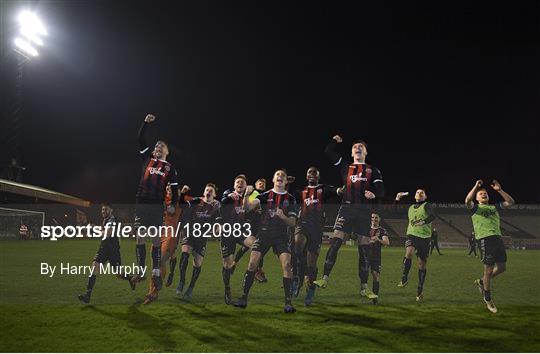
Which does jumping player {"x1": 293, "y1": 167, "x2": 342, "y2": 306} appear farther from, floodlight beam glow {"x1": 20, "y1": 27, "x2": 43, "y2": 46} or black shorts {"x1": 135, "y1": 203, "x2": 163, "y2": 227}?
floodlight beam glow {"x1": 20, "y1": 27, "x2": 43, "y2": 46}

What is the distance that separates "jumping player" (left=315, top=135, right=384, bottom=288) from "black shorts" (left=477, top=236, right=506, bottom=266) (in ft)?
7.30

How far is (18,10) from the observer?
89.7 feet

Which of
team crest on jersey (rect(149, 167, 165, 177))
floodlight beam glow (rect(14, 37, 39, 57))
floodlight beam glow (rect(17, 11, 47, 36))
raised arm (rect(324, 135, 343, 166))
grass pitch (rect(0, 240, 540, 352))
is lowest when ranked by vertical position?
grass pitch (rect(0, 240, 540, 352))

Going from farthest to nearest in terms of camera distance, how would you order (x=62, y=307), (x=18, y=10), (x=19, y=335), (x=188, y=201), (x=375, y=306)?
(x=18, y=10), (x=188, y=201), (x=375, y=306), (x=62, y=307), (x=19, y=335)

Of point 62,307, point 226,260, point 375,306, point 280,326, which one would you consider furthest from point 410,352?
point 62,307

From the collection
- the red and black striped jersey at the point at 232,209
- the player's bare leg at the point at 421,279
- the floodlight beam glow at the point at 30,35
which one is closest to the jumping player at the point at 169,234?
the red and black striped jersey at the point at 232,209

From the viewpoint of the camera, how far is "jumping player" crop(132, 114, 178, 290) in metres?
8.45

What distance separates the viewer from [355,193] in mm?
8742

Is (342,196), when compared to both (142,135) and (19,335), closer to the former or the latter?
(142,135)

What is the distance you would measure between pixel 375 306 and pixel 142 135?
543 centimetres

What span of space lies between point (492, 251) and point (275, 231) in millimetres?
4155

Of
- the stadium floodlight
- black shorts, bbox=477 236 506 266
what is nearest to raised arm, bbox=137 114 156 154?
black shorts, bbox=477 236 506 266

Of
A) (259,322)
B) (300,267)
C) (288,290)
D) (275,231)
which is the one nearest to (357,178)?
(275,231)

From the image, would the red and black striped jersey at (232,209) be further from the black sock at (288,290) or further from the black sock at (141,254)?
the black sock at (288,290)
